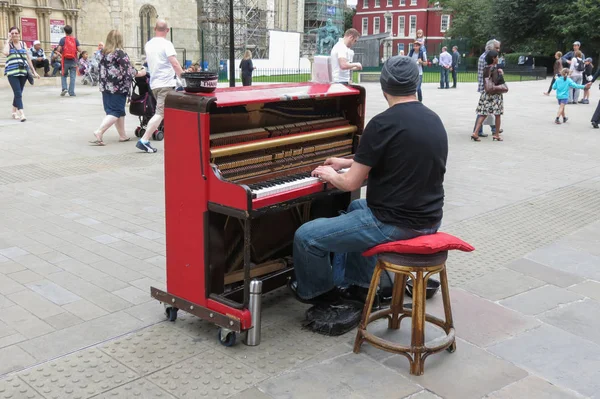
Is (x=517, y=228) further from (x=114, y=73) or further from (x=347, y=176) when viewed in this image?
(x=114, y=73)

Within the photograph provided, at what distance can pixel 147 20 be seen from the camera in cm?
3994

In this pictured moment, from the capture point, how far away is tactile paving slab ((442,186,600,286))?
18.9 ft

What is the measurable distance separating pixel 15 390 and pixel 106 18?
117 feet

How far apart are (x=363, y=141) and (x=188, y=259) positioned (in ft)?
4.37

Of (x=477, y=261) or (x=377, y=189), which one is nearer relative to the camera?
(x=377, y=189)

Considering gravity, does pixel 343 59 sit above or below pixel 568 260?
above

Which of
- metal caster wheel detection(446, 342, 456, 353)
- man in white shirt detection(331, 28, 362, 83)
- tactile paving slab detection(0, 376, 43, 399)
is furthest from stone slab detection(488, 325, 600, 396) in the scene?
man in white shirt detection(331, 28, 362, 83)

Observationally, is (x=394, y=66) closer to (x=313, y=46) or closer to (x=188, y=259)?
(x=188, y=259)

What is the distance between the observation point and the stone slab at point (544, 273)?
5395 millimetres

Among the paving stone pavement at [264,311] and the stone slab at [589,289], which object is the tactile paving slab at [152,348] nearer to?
the paving stone pavement at [264,311]

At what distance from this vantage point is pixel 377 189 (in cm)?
390

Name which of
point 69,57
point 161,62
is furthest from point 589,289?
point 69,57

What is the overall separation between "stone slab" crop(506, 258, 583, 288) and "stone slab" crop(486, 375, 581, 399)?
1.83m

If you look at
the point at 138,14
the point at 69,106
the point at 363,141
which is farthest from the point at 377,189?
the point at 138,14
